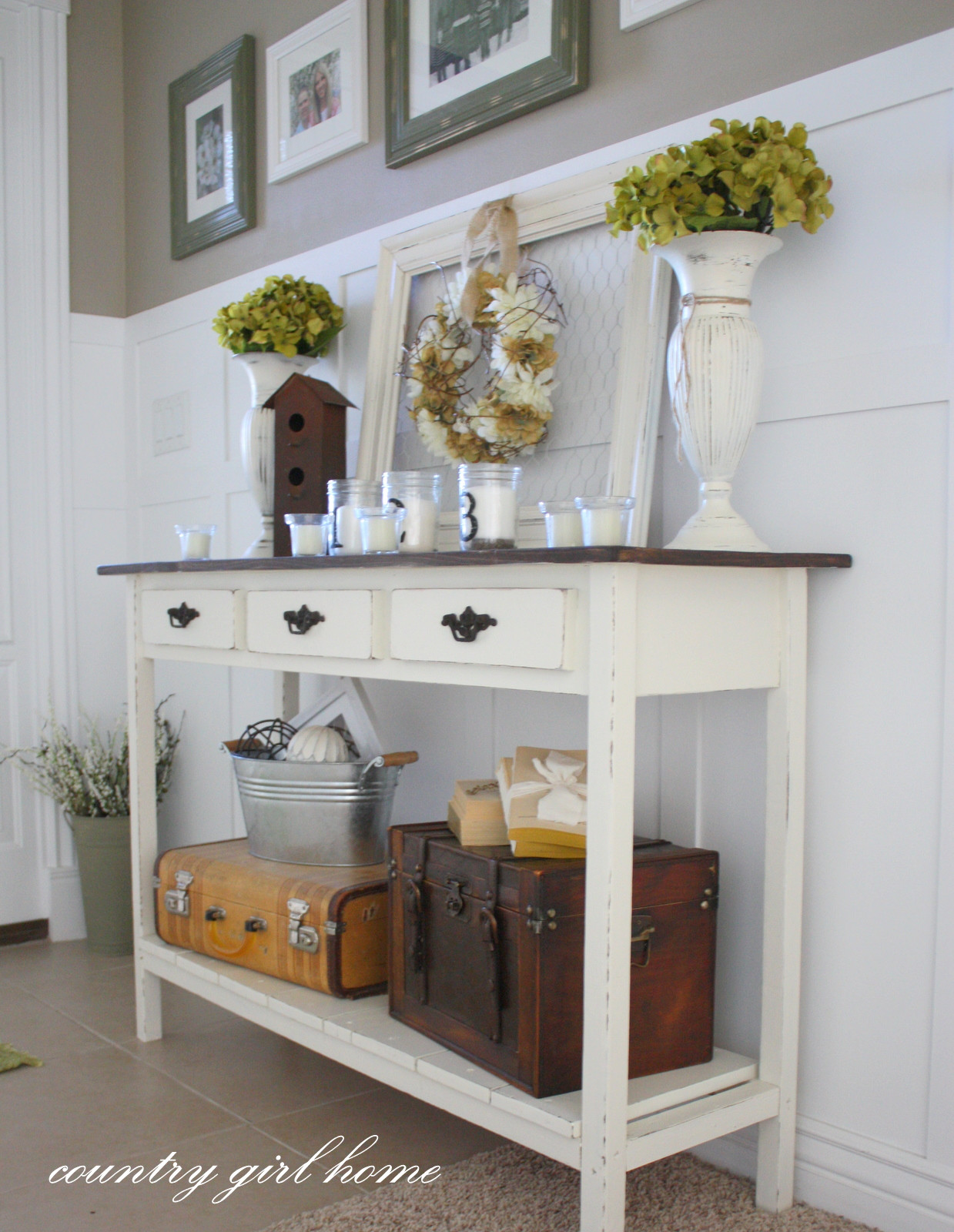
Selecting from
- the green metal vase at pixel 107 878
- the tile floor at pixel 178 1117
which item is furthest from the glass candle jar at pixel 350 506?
the green metal vase at pixel 107 878

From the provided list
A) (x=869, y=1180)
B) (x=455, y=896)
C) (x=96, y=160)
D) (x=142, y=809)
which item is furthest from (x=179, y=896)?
(x=96, y=160)

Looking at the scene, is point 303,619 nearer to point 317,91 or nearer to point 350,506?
point 350,506

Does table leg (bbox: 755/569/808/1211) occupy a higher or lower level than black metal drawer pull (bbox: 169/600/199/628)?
lower

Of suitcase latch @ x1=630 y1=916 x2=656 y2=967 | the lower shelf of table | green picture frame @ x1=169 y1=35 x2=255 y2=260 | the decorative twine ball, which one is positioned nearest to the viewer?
the lower shelf of table

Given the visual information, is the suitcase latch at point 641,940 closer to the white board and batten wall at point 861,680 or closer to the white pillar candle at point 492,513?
the white board and batten wall at point 861,680

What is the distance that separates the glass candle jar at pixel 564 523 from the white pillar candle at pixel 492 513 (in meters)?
0.09

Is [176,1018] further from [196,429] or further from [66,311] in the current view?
[66,311]

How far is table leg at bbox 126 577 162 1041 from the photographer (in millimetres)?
2445

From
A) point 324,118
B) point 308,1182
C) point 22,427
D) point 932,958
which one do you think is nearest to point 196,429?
point 22,427

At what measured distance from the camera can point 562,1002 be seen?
64.2 inches

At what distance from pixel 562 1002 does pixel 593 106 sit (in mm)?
1537

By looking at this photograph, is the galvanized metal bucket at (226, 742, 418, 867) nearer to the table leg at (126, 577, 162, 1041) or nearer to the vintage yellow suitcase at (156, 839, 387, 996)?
the vintage yellow suitcase at (156, 839, 387, 996)

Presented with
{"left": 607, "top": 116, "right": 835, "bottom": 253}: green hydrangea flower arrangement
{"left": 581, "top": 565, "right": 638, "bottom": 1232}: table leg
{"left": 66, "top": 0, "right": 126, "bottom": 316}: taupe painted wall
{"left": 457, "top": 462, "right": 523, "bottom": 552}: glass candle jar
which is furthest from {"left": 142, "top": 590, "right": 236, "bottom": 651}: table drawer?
{"left": 66, "top": 0, "right": 126, "bottom": 316}: taupe painted wall

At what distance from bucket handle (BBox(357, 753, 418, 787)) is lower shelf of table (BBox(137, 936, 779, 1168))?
0.40 meters
